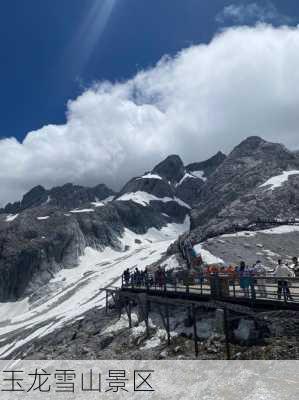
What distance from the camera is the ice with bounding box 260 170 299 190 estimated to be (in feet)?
315

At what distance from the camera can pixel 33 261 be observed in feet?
435

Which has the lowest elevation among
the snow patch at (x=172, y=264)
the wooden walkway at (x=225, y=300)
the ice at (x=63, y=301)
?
the ice at (x=63, y=301)

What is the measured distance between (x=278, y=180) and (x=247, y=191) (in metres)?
16.3

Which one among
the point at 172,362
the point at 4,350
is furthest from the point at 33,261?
the point at 172,362

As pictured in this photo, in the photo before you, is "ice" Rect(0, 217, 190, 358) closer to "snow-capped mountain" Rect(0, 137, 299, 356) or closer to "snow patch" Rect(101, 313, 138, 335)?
"snow-capped mountain" Rect(0, 137, 299, 356)

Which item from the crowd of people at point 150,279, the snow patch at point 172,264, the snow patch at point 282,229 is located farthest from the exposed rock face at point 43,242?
the crowd of people at point 150,279

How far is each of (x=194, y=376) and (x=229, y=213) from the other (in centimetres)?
6620

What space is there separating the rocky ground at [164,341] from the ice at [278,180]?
6679 cm

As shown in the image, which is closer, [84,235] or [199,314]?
[199,314]

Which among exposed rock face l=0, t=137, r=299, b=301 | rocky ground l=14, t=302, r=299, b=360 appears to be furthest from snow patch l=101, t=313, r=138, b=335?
exposed rock face l=0, t=137, r=299, b=301

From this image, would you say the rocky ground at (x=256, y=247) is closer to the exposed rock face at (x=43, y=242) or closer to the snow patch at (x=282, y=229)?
the snow patch at (x=282, y=229)

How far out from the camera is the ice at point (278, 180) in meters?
96.2

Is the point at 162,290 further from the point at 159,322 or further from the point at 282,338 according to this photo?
the point at 282,338

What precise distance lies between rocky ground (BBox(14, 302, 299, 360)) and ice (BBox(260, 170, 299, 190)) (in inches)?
2630
